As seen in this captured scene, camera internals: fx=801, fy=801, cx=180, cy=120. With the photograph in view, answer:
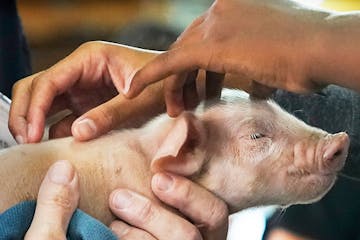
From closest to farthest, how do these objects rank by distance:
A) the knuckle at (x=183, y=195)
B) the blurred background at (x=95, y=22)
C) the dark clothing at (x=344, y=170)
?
the knuckle at (x=183, y=195) < the dark clothing at (x=344, y=170) < the blurred background at (x=95, y=22)

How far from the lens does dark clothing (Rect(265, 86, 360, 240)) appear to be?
1.22 m

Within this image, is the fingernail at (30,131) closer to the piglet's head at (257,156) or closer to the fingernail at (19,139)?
the fingernail at (19,139)

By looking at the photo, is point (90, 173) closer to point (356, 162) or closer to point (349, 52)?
point (349, 52)

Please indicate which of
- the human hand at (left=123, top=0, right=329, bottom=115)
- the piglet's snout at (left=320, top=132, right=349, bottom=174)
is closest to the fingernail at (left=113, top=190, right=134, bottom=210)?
the human hand at (left=123, top=0, right=329, bottom=115)

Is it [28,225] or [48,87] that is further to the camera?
[48,87]

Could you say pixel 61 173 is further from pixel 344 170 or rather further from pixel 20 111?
pixel 344 170

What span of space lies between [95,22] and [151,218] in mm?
1703

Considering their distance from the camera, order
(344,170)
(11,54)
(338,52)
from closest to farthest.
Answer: (338,52) < (344,170) < (11,54)

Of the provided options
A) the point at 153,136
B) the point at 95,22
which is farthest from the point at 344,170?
the point at 95,22

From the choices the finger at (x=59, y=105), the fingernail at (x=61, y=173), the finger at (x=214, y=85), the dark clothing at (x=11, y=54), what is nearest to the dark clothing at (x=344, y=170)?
the finger at (x=214, y=85)

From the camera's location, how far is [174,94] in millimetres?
942

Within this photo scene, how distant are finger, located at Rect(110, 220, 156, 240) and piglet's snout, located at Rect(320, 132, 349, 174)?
224mm

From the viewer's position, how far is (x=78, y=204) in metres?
0.87

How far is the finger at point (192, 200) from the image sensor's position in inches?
35.3
